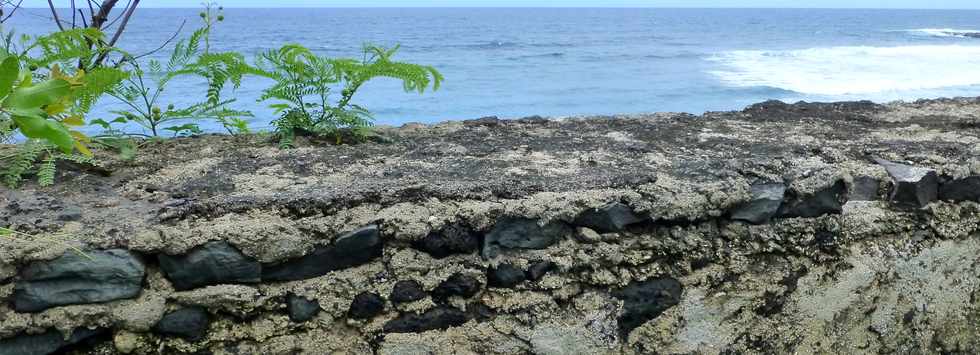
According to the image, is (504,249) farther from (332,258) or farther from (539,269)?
(332,258)

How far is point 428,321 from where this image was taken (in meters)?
1.85

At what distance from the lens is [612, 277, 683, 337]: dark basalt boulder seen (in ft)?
6.45

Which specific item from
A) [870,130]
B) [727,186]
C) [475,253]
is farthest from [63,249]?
[870,130]

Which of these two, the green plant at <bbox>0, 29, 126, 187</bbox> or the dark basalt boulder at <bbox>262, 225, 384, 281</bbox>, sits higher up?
the green plant at <bbox>0, 29, 126, 187</bbox>

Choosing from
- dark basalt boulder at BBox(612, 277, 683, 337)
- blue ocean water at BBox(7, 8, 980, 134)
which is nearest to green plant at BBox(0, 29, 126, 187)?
dark basalt boulder at BBox(612, 277, 683, 337)

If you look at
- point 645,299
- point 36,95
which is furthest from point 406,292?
point 36,95

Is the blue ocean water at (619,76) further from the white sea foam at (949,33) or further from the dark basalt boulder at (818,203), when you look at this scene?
the white sea foam at (949,33)

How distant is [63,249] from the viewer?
1.61 m

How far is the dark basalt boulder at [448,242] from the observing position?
1.84 meters

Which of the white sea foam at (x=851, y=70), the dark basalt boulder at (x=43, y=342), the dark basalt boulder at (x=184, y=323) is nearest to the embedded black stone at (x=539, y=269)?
the dark basalt boulder at (x=184, y=323)

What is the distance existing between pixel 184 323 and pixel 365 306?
0.40 meters

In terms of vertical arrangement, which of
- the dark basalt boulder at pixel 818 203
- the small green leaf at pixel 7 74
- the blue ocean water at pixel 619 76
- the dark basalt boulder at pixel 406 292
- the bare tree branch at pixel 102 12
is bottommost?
the blue ocean water at pixel 619 76

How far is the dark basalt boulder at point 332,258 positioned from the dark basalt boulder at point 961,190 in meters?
1.66

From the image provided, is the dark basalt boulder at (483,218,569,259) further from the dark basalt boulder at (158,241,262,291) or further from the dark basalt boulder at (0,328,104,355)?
the dark basalt boulder at (0,328,104,355)
